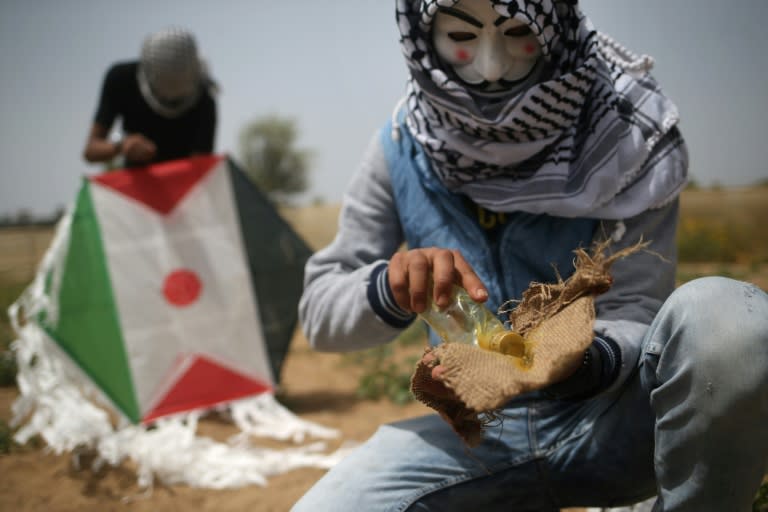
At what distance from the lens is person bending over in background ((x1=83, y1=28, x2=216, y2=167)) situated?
3.45 meters

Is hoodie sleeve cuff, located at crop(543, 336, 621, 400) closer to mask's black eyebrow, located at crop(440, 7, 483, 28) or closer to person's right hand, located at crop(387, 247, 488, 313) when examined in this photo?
Result: person's right hand, located at crop(387, 247, 488, 313)

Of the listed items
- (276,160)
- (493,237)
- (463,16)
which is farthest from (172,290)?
(276,160)

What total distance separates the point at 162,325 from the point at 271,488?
1064 mm

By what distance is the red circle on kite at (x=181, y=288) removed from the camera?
323 centimetres

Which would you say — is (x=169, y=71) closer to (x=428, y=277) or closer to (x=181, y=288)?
(x=181, y=288)

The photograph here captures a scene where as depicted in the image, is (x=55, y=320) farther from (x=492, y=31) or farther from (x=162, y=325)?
(x=492, y=31)

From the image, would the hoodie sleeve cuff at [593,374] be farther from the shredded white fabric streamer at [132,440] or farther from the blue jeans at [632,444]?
the shredded white fabric streamer at [132,440]

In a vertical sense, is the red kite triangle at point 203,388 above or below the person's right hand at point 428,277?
below

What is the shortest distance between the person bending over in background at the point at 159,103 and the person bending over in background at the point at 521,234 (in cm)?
226

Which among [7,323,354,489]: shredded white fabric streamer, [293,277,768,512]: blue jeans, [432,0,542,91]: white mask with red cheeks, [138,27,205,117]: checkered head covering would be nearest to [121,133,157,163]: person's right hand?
[138,27,205,117]: checkered head covering

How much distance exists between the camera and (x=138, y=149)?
10.6ft

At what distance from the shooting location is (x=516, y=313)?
3.96 ft

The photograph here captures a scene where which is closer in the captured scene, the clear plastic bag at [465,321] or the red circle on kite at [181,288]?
the clear plastic bag at [465,321]

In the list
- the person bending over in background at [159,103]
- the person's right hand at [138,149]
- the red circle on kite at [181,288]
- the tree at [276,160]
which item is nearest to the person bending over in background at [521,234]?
the red circle on kite at [181,288]
